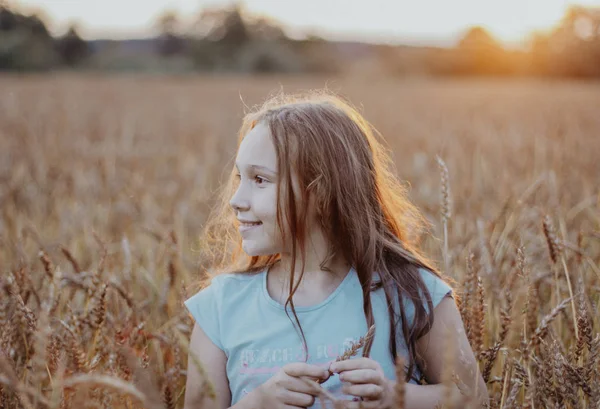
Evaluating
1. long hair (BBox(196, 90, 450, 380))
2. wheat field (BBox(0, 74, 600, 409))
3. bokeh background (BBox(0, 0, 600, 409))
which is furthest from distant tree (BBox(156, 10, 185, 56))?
long hair (BBox(196, 90, 450, 380))

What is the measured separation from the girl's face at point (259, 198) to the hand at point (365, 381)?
33 cm

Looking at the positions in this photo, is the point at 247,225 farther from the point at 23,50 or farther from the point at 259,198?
the point at 23,50

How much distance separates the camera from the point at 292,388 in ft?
3.72

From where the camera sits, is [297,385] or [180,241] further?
[180,241]

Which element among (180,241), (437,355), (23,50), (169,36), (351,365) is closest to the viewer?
Answer: (351,365)

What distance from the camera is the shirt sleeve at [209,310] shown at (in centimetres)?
138

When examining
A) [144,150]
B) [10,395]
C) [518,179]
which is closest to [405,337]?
[10,395]

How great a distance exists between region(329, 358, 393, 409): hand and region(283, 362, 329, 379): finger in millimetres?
21

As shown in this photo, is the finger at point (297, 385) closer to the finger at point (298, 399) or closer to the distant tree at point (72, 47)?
the finger at point (298, 399)

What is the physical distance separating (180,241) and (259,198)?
1.20 m

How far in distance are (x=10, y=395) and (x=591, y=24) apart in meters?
29.0

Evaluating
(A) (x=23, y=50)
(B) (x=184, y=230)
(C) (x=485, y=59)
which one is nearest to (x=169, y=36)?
(A) (x=23, y=50)

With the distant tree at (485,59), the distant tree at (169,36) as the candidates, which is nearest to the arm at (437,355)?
the distant tree at (485,59)

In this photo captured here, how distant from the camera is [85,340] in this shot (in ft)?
5.36
